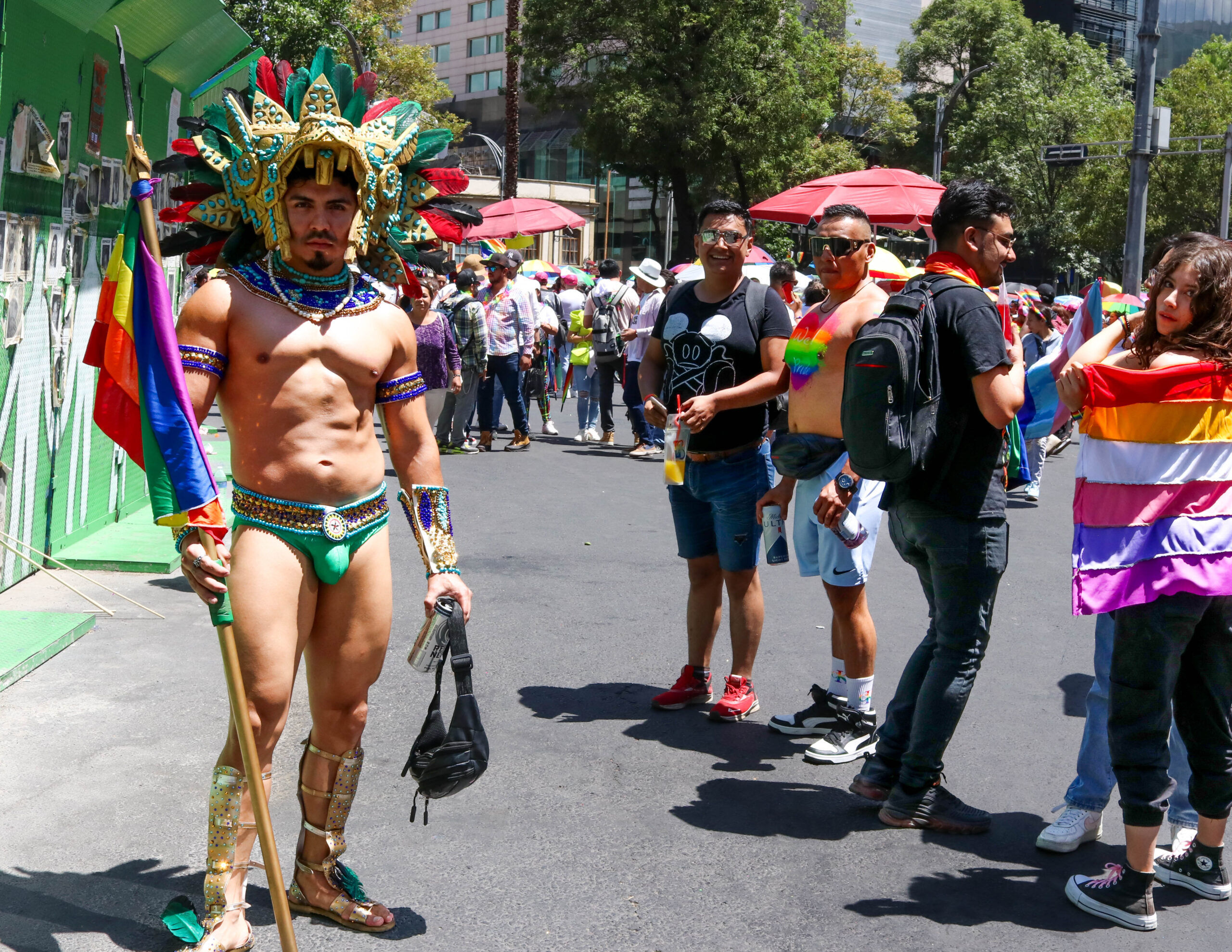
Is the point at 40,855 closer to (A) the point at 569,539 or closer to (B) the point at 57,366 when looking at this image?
(B) the point at 57,366

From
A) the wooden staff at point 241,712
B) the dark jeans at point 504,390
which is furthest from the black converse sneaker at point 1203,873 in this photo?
the dark jeans at point 504,390

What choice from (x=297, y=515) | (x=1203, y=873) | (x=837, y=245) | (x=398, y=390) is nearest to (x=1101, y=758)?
(x=1203, y=873)

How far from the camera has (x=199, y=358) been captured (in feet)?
11.1

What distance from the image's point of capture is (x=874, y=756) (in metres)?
4.80

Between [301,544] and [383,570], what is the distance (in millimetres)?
270

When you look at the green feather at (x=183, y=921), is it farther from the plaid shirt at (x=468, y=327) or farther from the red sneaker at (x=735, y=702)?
the plaid shirt at (x=468, y=327)

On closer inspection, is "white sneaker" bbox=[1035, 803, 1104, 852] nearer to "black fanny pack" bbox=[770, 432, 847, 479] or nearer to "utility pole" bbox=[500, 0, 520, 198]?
"black fanny pack" bbox=[770, 432, 847, 479]

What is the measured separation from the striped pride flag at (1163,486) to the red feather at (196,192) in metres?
2.57

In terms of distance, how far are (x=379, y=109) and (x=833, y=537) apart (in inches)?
93.8

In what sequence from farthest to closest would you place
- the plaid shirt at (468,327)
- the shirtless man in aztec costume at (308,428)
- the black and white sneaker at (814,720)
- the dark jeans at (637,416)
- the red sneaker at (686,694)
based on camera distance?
the dark jeans at (637,416) → the plaid shirt at (468,327) → the red sneaker at (686,694) → the black and white sneaker at (814,720) → the shirtless man in aztec costume at (308,428)

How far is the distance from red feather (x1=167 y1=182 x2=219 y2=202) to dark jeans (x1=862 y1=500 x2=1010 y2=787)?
238cm

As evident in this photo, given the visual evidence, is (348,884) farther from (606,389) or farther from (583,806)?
(606,389)

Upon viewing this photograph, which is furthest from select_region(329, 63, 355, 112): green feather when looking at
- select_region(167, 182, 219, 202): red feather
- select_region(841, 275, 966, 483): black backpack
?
select_region(841, 275, 966, 483): black backpack

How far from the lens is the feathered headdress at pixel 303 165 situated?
3.50m
